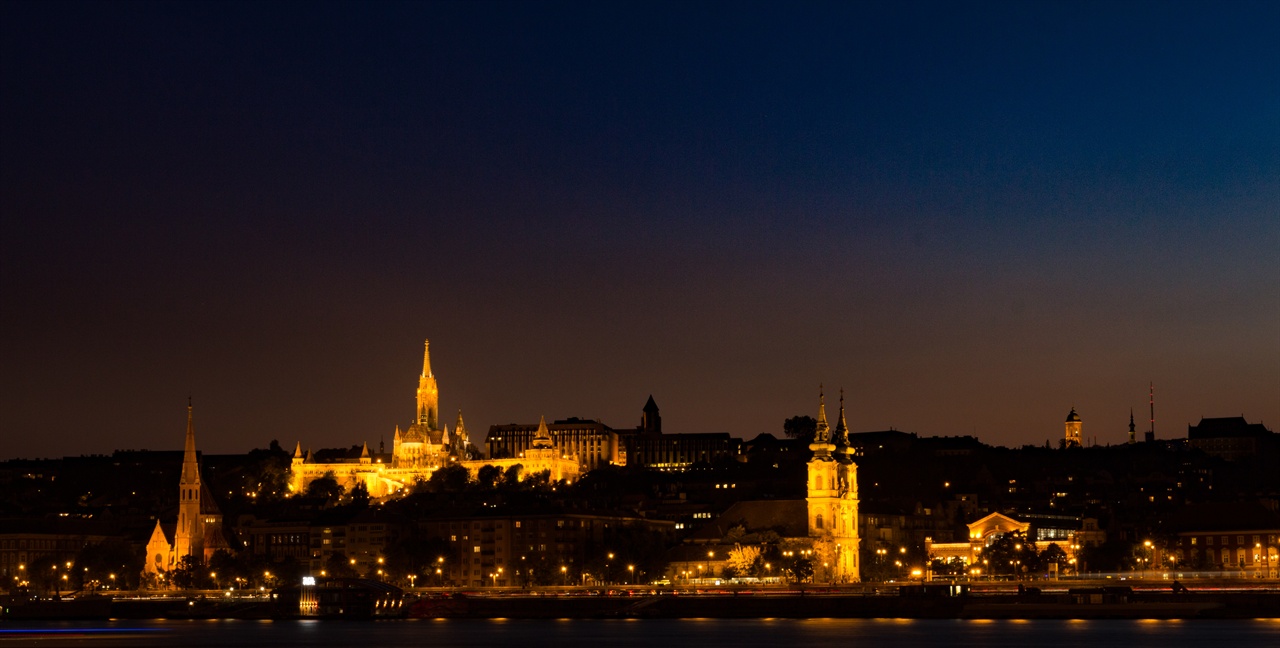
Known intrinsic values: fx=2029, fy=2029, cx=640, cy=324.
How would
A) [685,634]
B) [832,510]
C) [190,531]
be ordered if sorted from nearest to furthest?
[685,634] → [832,510] → [190,531]

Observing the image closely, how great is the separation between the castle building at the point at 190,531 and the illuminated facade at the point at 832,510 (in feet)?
187

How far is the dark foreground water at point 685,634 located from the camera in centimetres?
7656

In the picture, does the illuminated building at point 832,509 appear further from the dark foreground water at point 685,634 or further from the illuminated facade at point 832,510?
the dark foreground water at point 685,634

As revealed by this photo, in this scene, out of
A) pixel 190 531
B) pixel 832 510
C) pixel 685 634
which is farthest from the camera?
pixel 190 531

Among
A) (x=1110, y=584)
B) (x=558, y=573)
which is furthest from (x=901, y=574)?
(x=1110, y=584)

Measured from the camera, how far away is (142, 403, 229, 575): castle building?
153000 mm

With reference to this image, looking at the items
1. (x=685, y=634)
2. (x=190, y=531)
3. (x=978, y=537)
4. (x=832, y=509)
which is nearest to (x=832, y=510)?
(x=832, y=509)

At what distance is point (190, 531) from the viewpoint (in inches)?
6127

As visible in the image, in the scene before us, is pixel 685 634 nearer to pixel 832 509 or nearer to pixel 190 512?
pixel 832 509

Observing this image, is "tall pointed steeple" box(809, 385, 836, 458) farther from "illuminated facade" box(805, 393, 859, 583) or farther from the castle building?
the castle building

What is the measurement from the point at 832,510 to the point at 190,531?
63283 mm

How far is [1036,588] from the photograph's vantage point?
10206 centimetres

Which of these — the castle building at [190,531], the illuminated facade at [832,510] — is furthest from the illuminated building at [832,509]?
the castle building at [190,531]

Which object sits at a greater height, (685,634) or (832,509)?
(832,509)
